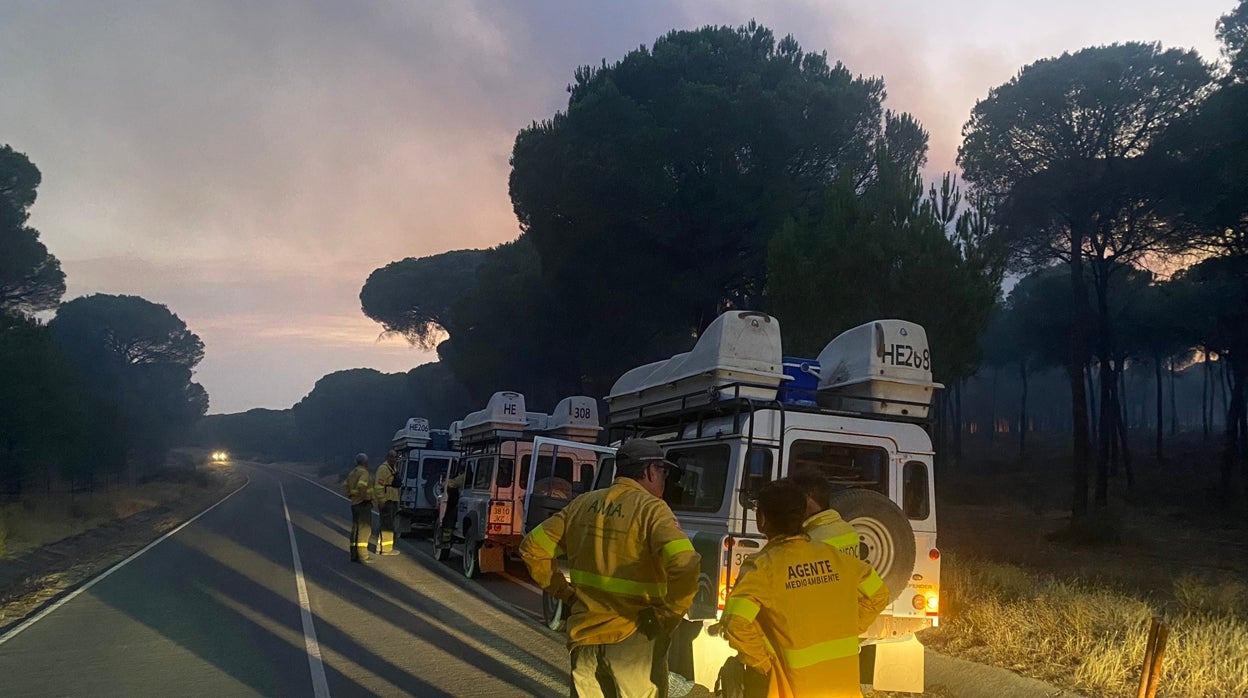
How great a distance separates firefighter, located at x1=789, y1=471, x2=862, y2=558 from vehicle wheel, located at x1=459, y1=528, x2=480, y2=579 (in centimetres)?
A: 1011

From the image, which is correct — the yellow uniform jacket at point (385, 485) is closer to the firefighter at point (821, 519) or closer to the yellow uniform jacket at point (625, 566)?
the yellow uniform jacket at point (625, 566)

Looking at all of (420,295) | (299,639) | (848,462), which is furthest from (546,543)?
(420,295)

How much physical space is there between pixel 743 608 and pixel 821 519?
3.23 ft

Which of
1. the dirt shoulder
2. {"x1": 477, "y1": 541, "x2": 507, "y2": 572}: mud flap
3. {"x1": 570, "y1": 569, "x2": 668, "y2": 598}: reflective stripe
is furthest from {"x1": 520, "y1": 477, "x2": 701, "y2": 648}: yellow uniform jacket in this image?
{"x1": 477, "y1": 541, "x2": 507, "y2": 572}: mud flap

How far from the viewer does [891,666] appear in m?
6.27

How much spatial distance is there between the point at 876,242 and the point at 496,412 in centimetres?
764

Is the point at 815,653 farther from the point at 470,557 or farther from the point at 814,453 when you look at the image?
the point at 470,557

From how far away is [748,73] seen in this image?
25.8 m

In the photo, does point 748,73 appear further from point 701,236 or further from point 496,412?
point 496,412

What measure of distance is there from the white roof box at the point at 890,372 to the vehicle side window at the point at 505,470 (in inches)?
296

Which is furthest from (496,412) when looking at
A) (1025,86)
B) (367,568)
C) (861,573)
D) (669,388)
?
(1025,86)

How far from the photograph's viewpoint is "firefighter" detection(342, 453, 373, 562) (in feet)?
47.3

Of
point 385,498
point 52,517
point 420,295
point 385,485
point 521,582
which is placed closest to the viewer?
point 521,582

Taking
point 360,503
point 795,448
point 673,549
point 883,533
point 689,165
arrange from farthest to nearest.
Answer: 1. point 689,165
2. point 360,503
3. point 795,448
4. point 883,533
5. point 673,549
